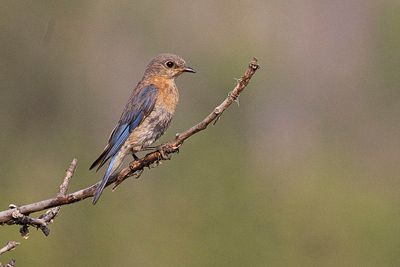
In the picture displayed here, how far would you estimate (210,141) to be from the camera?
31828mm

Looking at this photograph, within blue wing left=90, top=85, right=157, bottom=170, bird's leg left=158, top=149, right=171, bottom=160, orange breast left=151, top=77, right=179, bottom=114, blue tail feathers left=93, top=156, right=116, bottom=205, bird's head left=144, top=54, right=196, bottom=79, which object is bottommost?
blue tail feathers left=93, top=156, right=116, bottom=205

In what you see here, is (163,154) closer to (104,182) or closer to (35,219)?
(104,182)

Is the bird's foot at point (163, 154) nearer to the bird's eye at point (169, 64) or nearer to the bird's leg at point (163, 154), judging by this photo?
the bird's leg at point (163, 154)

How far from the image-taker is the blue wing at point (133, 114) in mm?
9000

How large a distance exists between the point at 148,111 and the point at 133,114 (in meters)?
0.13

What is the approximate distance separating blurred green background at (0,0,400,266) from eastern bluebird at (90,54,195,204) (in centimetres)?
1276

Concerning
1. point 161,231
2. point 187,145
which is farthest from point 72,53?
point 161,231

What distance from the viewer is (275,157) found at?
39.4 meters

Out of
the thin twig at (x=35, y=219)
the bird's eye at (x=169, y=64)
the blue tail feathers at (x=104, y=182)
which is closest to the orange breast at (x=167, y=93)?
the bird's eye at (x=169, y=64)

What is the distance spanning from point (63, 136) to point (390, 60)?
62.2 feet

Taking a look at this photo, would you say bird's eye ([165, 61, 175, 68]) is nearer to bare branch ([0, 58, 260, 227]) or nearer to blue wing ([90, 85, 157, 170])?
blue wing ([90, 85, 157, 170])

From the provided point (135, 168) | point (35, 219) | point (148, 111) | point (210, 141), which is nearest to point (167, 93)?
point (148, 111)

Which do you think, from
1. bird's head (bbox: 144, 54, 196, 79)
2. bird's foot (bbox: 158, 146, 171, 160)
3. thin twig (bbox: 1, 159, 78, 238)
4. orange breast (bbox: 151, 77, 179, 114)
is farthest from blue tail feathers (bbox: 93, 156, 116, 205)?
bird's head (bbox: 144, 54, 196, 79)

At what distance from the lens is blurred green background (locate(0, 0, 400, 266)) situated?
27672mm
